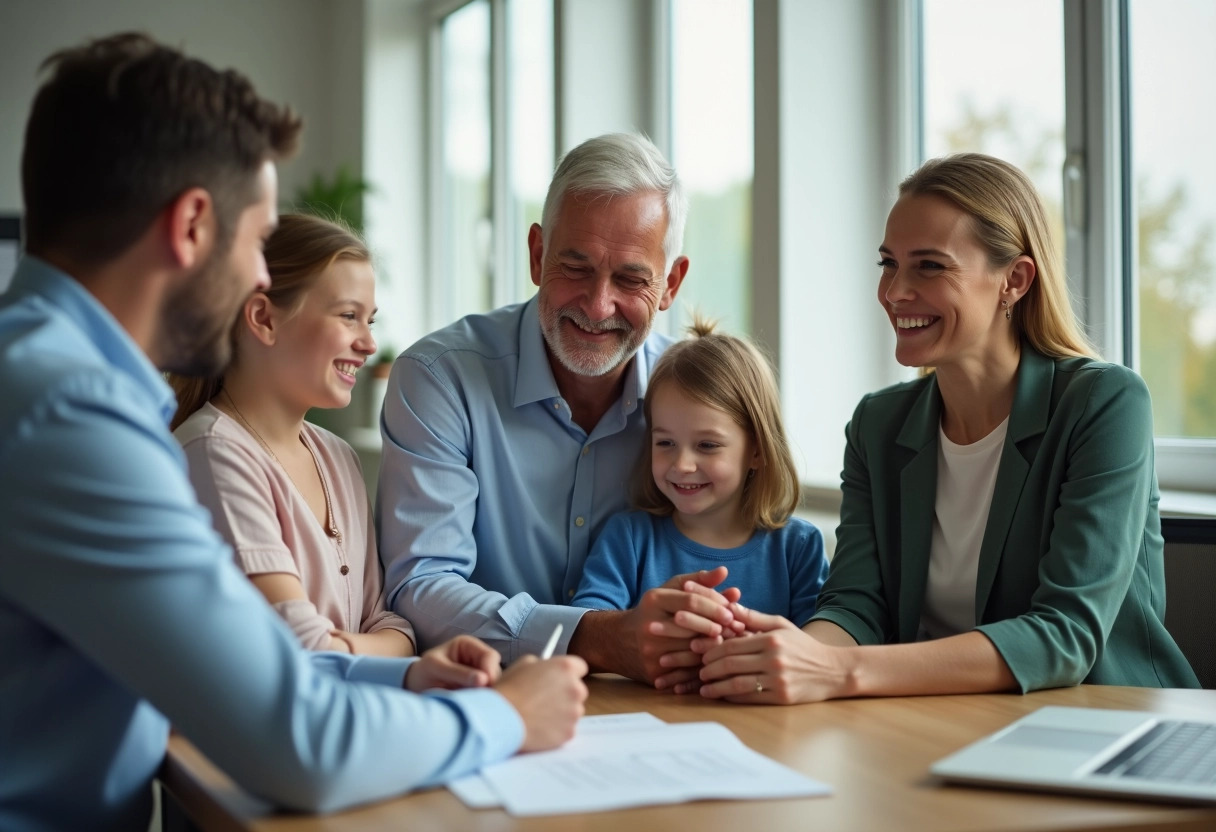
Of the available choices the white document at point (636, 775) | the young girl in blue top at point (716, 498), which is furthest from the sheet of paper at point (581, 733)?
the young girl in blue top at point (716, 498)

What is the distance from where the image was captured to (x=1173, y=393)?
2.75 metres

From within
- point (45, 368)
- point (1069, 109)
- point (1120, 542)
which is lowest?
point (1120, 542)

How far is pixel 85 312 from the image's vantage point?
117 centimetres

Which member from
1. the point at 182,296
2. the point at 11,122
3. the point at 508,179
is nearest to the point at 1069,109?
the point at 182,296

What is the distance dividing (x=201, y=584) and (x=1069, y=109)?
2458 millimetres

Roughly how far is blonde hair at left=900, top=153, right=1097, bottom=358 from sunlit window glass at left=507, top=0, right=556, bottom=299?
3.14m

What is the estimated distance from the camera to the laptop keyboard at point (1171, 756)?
118cm

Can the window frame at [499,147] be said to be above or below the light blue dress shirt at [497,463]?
above

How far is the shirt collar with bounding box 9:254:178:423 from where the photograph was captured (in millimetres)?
1166

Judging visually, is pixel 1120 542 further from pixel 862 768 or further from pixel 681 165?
pixel 681 165

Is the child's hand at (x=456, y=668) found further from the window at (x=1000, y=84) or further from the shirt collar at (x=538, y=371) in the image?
the window at (x=1000, y=84)

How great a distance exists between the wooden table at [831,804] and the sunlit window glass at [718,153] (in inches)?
97.8

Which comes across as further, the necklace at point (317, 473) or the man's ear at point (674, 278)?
the man's ear at point (674, 278)

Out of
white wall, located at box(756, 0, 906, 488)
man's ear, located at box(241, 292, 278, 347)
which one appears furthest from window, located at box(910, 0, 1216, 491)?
man's ear, located at box(241, 292, 278, 347)
